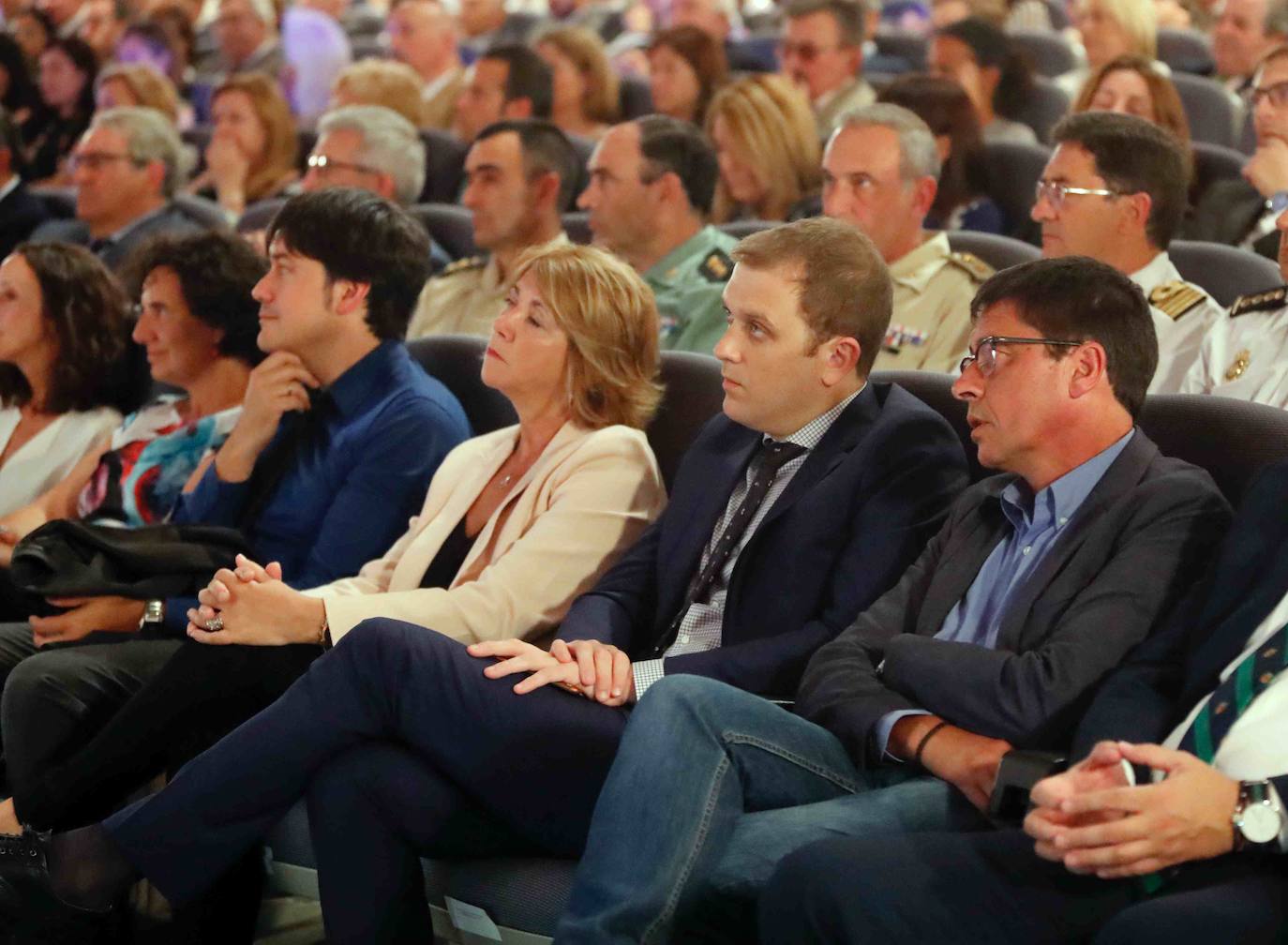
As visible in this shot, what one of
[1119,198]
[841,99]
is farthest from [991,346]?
[841,99]

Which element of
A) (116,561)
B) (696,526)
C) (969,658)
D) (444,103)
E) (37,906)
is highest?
(969,658)

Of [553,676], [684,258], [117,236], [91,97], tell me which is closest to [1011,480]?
[553,676]

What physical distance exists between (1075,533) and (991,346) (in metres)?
0.26

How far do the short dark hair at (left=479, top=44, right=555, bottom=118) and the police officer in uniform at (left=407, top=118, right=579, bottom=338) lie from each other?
1.54 m

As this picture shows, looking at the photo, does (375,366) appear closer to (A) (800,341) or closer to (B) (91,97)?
(A) (800,341)

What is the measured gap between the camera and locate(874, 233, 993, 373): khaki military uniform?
3547mm

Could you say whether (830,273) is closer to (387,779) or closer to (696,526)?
(696,526)

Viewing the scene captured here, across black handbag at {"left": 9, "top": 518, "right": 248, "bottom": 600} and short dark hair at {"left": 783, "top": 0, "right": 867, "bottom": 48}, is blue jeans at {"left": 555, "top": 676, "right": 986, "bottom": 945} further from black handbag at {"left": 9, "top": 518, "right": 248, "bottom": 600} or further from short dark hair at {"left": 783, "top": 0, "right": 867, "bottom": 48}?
short dark hair at {"left": 783, "top": 0, "right": 867, "bottom": 48}

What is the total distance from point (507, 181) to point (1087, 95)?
1489mm

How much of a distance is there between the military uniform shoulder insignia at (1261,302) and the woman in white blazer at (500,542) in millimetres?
961

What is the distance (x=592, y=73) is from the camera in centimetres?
649

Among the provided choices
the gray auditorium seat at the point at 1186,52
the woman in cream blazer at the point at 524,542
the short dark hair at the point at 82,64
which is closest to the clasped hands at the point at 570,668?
the woman in cream blazer at the point at 524,542

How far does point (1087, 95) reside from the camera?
4543 millimetres

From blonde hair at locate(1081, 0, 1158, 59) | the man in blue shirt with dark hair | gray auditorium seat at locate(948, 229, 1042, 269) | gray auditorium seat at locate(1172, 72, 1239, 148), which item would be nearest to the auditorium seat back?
the man in blue shirt with dark hair
